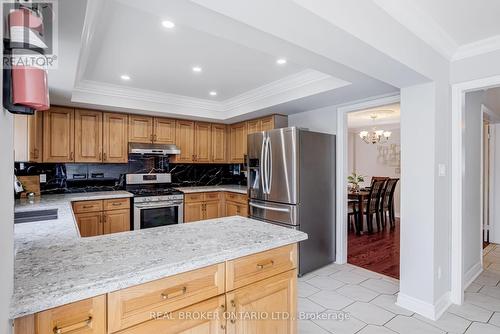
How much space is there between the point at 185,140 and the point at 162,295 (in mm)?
3834

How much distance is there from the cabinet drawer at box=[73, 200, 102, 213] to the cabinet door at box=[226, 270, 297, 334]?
3019 millimetres

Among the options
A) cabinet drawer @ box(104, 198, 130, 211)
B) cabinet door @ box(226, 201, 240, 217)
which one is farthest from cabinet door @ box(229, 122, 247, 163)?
cabinet drawer @ box(104, 198, 130, 211)

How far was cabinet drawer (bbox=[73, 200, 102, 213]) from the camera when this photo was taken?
11.5ft

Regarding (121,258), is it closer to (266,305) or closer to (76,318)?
(76,318)

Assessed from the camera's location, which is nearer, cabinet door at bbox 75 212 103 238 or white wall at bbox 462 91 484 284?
white wall at bbox 462 91 484 284

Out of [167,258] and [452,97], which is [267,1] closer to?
[167,258]

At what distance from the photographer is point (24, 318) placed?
0.87 metres

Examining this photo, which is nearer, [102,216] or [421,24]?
[421,24]

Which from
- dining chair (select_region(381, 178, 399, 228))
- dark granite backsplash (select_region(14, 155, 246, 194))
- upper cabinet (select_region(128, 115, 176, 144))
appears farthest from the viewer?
dining chair (select_region(381, 178, 399, 228))

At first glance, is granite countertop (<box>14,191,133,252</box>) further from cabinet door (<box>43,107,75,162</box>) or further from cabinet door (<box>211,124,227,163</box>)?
cabinet door (<box>211,124,227,163</box>)

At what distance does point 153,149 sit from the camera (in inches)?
171

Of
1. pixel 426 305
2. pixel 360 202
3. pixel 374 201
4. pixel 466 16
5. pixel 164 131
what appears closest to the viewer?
pixel 466 16

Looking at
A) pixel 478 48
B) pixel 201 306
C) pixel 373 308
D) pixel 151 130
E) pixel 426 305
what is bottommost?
pixel 373 308

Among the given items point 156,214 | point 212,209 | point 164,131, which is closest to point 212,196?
point 212,209
